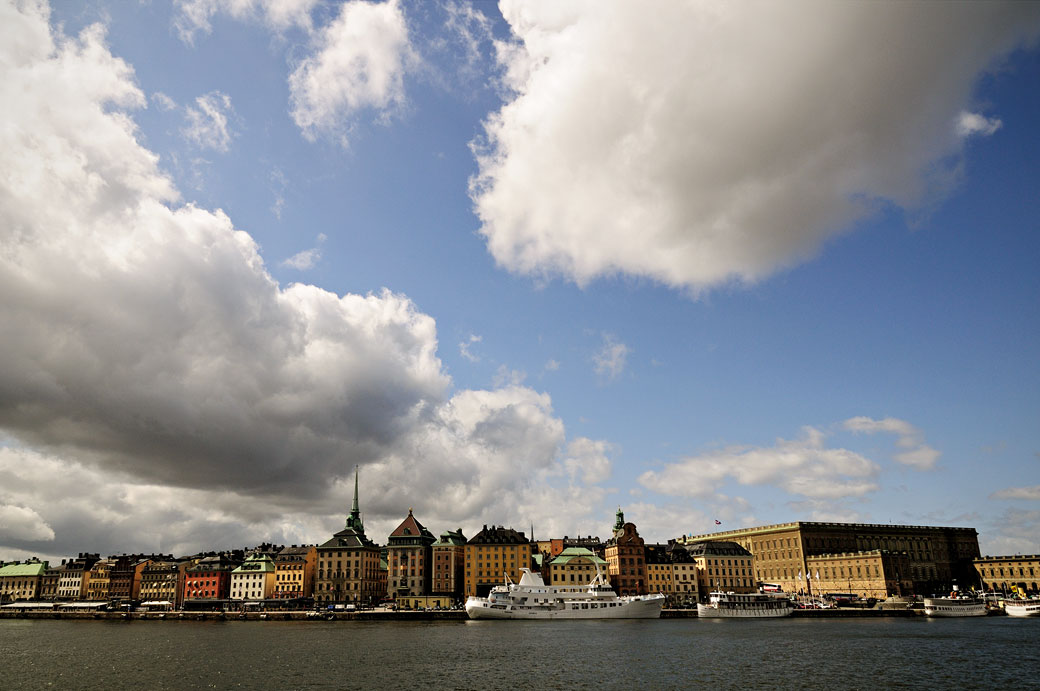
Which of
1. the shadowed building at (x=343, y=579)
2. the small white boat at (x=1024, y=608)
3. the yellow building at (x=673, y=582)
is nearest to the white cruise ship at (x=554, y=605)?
the yellow building at (x=673, y=582)

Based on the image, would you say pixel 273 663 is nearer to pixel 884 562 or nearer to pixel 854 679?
pixel 854 679

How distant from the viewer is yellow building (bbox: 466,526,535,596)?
18938cm

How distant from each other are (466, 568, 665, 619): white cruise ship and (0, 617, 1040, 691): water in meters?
28.3

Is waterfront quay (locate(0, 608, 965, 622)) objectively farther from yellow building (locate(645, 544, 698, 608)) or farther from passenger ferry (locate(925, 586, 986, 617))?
yellow building (locate(645, 544, 698, 608))

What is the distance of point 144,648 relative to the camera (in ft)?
302

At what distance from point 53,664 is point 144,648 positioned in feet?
52.8

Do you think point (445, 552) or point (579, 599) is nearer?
point (579, 599)

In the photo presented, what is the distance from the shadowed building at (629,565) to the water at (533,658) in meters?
69.5

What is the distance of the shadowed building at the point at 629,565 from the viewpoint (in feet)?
631

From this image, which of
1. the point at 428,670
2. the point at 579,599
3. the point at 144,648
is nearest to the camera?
the point at 428,670

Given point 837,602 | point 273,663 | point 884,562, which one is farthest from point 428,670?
point 884,562

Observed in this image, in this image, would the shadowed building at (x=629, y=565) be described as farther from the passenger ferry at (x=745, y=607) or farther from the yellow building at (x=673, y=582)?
the passenger ferry at (x=745, y=607)

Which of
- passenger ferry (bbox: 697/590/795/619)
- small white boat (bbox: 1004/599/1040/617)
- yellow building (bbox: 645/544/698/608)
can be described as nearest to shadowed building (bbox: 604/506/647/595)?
yellow building (bbox: 645/544/698/608)

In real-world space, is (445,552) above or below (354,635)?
above
